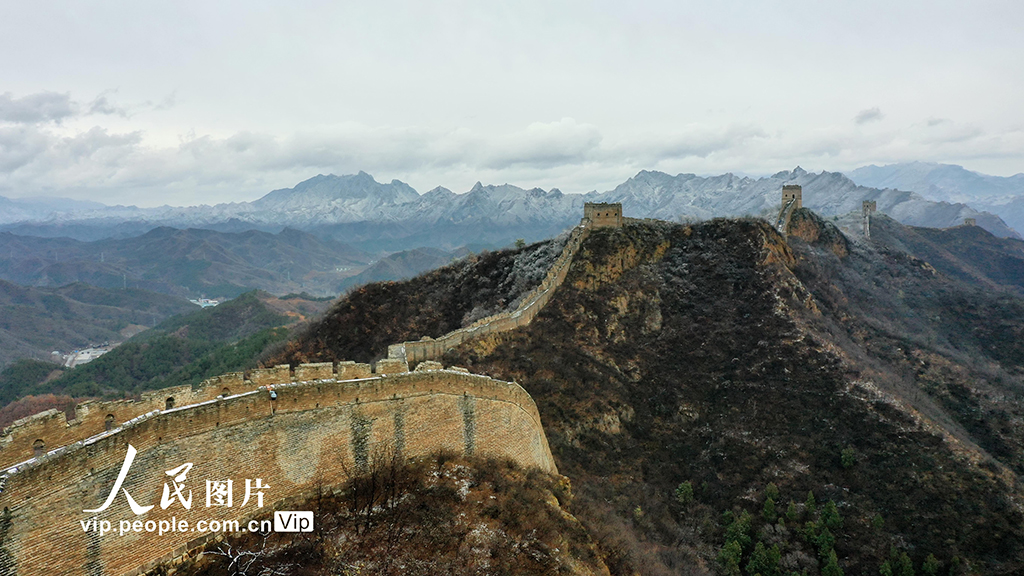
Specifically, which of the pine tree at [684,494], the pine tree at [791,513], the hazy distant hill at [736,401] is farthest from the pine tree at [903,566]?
the pine tree at [684,494]

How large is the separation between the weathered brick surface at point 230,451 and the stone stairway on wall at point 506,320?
7.81 m

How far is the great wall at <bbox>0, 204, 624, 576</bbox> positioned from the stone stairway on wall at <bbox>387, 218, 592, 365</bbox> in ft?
26.4

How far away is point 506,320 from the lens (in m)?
44.9

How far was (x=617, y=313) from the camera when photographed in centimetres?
5247

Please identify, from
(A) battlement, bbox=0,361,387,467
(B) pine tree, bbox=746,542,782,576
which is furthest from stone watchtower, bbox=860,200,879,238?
(A) battlement, bbox=0,361,387,467

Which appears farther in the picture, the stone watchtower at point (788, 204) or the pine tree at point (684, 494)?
the stone watchtower at point (788, 204)

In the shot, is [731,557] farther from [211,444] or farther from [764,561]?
[211,444]

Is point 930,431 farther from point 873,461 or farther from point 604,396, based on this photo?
point 604,396

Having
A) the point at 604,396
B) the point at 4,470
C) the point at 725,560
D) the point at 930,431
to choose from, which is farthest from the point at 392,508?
the point at 930,431

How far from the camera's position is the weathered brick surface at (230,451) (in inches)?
521

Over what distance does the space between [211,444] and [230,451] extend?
63 centimetres

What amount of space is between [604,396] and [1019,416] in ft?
116

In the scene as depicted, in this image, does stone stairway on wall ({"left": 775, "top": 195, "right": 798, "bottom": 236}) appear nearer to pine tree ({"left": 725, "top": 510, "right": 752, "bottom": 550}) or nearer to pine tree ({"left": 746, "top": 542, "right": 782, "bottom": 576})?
pine tree ({"left": 725, "top": 510, "right": 752, "bottom": 550})

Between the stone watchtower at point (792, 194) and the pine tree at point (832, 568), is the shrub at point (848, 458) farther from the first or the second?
the stone watchtower at point (792, 194)
